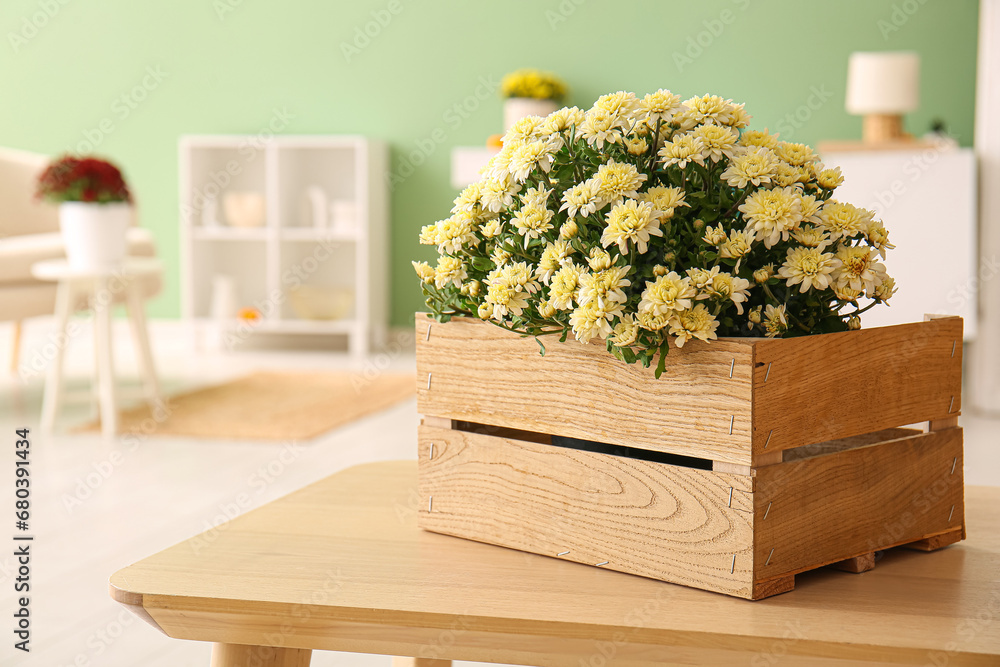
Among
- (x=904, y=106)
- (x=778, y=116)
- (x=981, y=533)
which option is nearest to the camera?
(x=981, y=533)

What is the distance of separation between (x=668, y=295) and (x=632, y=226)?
5 centimetres

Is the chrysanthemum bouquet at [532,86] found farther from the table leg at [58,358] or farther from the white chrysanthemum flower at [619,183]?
the white chrysanthemum flower at [619,183]

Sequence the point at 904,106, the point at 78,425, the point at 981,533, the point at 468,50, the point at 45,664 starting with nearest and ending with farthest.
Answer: the point at 981,533
the point at 45,664
the point at 78,425
the point at 904,106
the point at 468,50

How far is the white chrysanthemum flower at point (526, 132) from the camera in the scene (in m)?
0.75

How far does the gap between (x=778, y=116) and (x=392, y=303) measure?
2107 millimetres

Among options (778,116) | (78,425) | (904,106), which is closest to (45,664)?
(78,425)

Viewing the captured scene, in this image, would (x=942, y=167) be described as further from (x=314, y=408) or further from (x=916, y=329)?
(x=916, y=329)

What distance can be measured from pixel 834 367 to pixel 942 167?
3148mm

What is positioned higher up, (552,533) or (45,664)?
(552,533)

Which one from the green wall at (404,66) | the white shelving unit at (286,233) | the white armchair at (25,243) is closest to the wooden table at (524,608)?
the white armchair at (25,243)

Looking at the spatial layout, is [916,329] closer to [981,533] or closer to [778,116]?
[981,533]

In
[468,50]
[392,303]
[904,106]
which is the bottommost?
[392,303]

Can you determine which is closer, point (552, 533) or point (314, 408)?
point (552, 533)

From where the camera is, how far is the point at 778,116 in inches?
184
